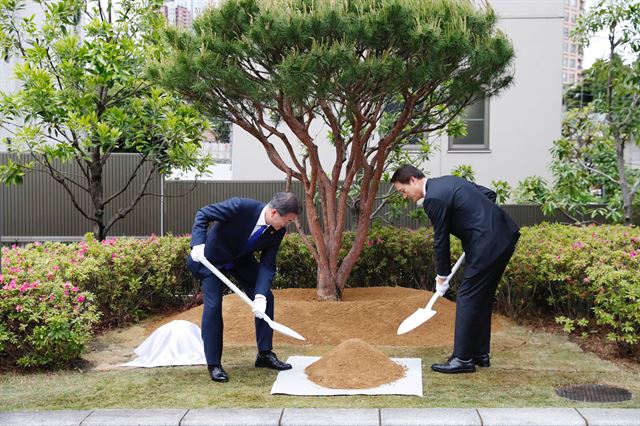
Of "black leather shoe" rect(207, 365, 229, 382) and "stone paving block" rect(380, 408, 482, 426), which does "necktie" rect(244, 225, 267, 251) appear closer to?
"black leather shoe" rect(207, 365, 229, 382)

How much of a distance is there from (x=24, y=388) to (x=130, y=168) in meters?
8.68

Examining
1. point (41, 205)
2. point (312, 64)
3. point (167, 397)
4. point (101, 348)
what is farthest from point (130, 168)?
point (167, 397)

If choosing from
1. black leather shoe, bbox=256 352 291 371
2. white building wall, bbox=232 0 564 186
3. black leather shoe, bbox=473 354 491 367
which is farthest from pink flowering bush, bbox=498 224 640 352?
white building wall, bbox=232 0 564 186

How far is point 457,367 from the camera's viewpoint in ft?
19.1

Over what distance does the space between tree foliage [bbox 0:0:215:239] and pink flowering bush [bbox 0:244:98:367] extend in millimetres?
2586

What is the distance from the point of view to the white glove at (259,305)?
18.2ft

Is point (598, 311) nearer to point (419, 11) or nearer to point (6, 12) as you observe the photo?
point (419, 11)

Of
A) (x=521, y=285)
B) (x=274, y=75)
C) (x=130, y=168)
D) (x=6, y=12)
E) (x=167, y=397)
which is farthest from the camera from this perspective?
(x=130, y=168)

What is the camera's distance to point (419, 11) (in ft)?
21.2

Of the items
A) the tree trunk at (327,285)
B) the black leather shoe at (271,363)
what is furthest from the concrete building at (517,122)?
the black leather shoe at (271,363)

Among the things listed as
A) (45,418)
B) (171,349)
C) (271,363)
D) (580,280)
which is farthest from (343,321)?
(45,418)

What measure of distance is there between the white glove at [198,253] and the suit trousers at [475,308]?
2046 mm

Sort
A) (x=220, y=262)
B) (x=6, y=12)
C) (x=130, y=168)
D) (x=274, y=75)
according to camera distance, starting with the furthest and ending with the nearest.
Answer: (x=130, y=168)
(x=6, y=12)
(x=274, y=75)
(x=220, y=262)

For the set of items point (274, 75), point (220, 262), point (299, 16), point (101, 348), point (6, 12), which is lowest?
point (101, 348)
